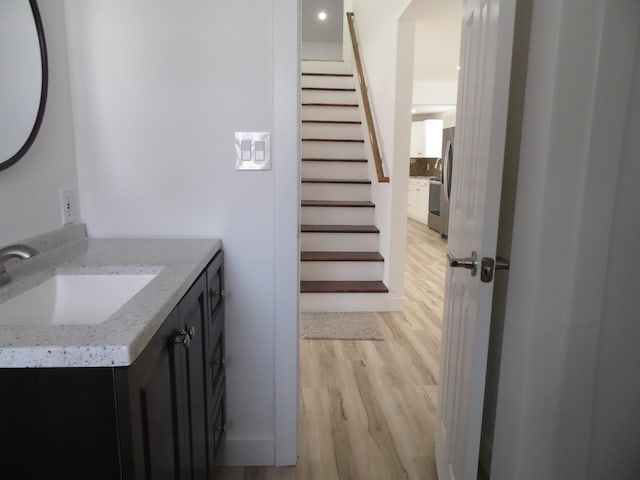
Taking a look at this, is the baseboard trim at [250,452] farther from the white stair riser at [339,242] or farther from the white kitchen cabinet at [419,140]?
the white kitchen cabinet at [419,140]

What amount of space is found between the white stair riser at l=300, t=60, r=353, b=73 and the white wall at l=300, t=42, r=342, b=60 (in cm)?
349

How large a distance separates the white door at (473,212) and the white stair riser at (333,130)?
3244 mm

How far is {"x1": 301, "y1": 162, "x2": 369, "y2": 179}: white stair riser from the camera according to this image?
446cm

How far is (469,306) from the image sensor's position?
54.0 inches

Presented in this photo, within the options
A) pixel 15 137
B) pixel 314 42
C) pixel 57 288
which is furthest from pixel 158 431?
pixel 314 42

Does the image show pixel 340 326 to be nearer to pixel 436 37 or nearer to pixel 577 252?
pixel 577 252

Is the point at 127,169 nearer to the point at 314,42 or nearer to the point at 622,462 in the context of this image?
the point at 622,462

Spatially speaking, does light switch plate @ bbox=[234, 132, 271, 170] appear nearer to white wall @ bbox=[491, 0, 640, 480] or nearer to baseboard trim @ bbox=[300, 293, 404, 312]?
white wall @ bbox=[491, 0, 640, 480]

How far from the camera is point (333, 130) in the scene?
16.0 ft

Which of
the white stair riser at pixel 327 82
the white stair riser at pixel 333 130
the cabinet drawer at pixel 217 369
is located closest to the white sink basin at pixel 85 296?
the cabinet drawer at pixel 217 369

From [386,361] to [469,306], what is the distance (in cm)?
148

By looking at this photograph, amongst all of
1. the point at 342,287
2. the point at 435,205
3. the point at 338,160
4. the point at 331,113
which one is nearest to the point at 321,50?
the point at 435,205

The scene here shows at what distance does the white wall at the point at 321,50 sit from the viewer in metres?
9.30

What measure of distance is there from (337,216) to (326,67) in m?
2.88
